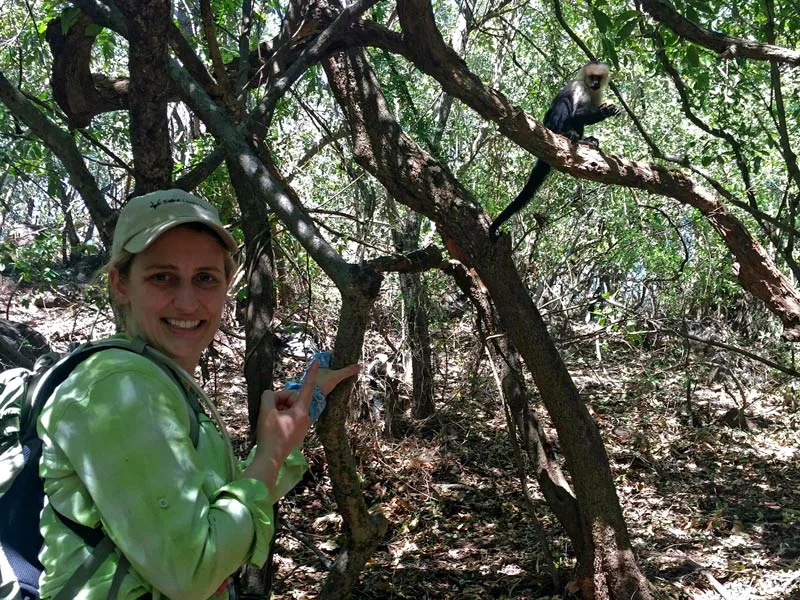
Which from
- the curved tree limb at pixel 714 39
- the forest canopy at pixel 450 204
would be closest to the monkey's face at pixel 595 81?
the forest canopy at pixel 450 204

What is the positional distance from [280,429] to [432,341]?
17.1ft

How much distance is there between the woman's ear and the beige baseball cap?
0.04 meters

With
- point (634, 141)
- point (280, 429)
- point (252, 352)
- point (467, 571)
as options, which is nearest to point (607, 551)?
point (467, 571)

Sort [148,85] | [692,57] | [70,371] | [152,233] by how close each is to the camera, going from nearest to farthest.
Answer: [70,371], [152,233], [148,85], [692,57]

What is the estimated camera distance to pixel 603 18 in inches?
120

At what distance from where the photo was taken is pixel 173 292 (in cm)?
128

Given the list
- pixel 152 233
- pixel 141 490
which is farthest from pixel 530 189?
pixel 141 490

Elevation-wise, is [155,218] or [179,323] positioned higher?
[155,218]

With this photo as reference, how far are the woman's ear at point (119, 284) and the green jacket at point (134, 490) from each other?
26 cm

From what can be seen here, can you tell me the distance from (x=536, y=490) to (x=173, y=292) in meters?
4.61

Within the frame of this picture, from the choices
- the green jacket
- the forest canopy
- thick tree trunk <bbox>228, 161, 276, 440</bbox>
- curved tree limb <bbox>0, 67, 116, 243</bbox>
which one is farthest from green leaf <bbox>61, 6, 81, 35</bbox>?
the green jacket

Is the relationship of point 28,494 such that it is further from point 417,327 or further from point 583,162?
point 417,327

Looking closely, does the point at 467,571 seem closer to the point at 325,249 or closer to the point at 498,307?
the point at 498,307

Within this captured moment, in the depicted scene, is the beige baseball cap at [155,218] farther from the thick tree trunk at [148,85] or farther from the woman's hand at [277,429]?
the thick tree trunk at [148,85]
